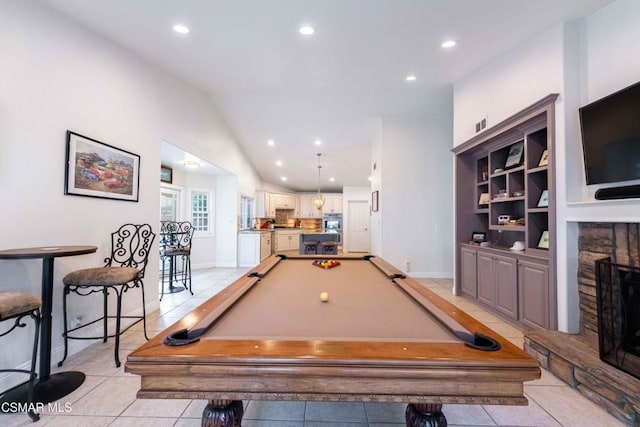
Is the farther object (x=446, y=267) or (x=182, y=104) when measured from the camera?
(x=446, y=267)

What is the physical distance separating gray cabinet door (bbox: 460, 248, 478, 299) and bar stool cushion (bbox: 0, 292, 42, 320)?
4.36 meters

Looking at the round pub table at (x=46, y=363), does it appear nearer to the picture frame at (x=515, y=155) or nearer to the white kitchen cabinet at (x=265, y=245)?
the picture frame at (x=515, y=155)

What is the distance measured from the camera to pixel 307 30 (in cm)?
277

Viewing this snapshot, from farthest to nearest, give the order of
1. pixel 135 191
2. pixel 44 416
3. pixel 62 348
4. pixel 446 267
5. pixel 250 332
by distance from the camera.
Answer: pixel 446 267 → pixel 135 191 → pixel 62 348 → pixel 44 416 → pixel 250 332

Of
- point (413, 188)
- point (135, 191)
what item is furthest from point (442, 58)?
point (135, 191)

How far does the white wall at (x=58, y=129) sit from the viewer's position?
1.94 m

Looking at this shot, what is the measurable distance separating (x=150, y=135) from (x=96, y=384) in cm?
272

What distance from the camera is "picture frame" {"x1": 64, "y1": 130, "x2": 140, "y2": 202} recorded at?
238 cm

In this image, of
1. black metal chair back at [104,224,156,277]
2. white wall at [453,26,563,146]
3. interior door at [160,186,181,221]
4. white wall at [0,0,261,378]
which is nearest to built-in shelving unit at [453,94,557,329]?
white wall at [453,26,563,146]

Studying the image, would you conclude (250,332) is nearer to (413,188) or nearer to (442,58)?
(442,58)

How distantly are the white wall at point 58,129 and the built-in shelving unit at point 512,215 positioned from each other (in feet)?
13.9

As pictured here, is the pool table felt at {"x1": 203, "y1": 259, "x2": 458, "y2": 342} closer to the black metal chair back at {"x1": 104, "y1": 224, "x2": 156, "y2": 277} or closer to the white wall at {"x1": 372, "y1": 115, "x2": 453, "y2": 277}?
the black metal chair back at {"x1": 104, "y1": 224, "x2": 156, "y2": 277}

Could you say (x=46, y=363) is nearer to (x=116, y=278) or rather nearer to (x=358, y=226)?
(x=116, y=278)

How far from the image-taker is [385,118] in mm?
5367
